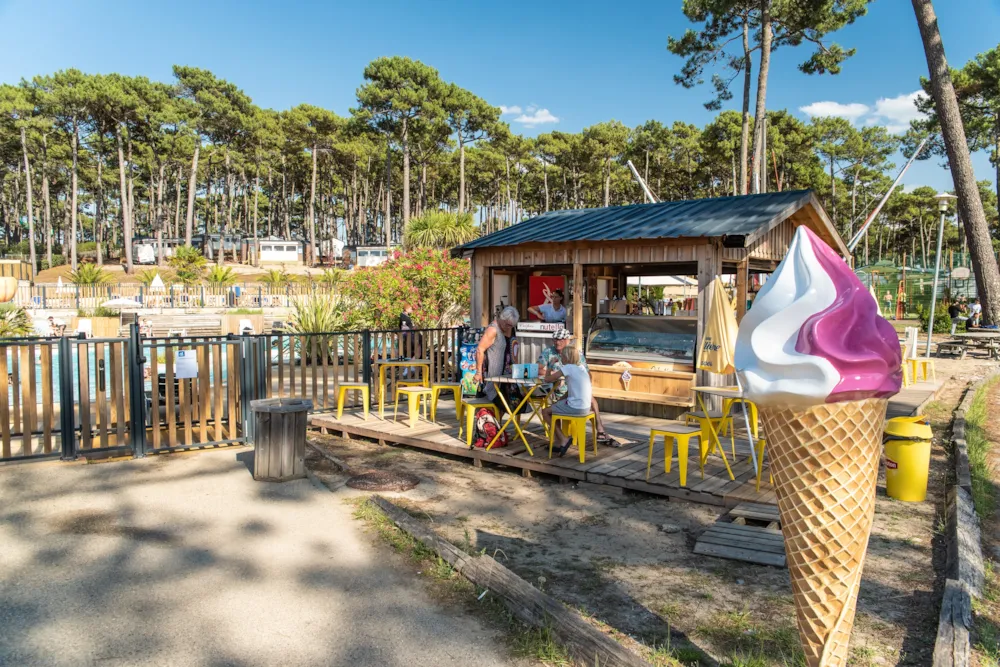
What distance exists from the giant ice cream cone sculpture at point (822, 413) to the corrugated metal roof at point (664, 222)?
20.4 feet

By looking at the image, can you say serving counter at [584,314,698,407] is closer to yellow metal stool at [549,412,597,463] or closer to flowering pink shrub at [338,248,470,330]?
yellow metal stool at [549,412,597,463]

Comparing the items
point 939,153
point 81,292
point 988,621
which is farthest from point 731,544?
point 939,153

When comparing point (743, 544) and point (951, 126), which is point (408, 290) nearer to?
point (951, 126)

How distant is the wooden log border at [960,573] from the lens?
2.96 metres

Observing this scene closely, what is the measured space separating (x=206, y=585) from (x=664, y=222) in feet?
24.2

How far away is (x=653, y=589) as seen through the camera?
157 inches

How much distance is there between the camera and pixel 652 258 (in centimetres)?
898

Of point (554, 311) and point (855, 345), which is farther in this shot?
point (554, 311)

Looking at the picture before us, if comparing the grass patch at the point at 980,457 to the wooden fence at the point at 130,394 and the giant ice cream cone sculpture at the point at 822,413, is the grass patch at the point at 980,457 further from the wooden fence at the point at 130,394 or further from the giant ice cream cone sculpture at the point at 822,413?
the wooden fence at the point at 130,394

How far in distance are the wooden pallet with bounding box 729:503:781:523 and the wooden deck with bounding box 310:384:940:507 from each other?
0.31 ft

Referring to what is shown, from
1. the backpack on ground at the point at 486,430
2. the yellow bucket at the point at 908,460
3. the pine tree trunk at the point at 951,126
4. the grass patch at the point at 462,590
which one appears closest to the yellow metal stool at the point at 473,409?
the backpack on ground at the point at 486,430

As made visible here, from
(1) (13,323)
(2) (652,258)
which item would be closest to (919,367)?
(2) (652,258)

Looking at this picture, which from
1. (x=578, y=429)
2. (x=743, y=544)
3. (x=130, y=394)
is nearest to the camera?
(x=743, y=544)

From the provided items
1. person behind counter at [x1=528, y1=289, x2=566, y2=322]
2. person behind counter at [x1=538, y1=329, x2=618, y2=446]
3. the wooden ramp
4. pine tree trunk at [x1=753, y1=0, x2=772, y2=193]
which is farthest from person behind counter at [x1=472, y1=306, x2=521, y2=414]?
pine tree trunk at [x1=753, y1=0, x2=772, y2=193]
